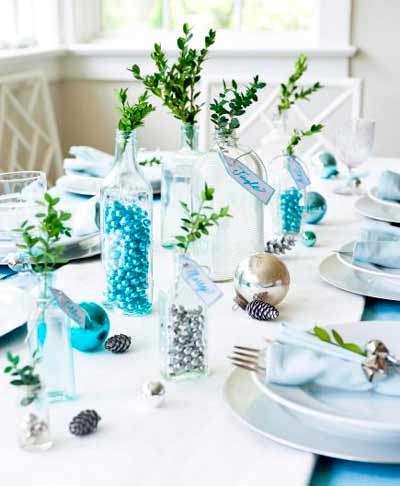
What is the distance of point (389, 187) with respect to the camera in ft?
5.89

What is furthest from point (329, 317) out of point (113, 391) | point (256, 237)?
point (113, 391)

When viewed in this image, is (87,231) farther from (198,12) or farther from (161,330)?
(198,12)

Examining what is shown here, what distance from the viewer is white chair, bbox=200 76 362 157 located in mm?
2812

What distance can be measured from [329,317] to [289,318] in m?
0.05

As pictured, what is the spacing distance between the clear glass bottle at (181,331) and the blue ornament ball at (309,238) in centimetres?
60

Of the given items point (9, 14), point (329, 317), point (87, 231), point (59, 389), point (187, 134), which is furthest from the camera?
point (9, 14)

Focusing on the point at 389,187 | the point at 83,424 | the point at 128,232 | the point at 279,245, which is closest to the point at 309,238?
the point at 279,245

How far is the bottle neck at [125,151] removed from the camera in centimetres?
120

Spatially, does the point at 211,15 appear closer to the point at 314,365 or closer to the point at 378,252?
the point at 378,252

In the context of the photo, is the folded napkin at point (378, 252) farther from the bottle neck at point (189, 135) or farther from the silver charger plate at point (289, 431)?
the silver charger plate at point (289, 431)

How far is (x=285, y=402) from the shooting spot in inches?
33.9

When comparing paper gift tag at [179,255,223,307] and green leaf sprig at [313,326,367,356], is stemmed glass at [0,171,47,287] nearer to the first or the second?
paper gift tag at [179,255,223,307]

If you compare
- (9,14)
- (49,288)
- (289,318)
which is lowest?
(289,318)

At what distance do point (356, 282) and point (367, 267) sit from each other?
0.03 m
